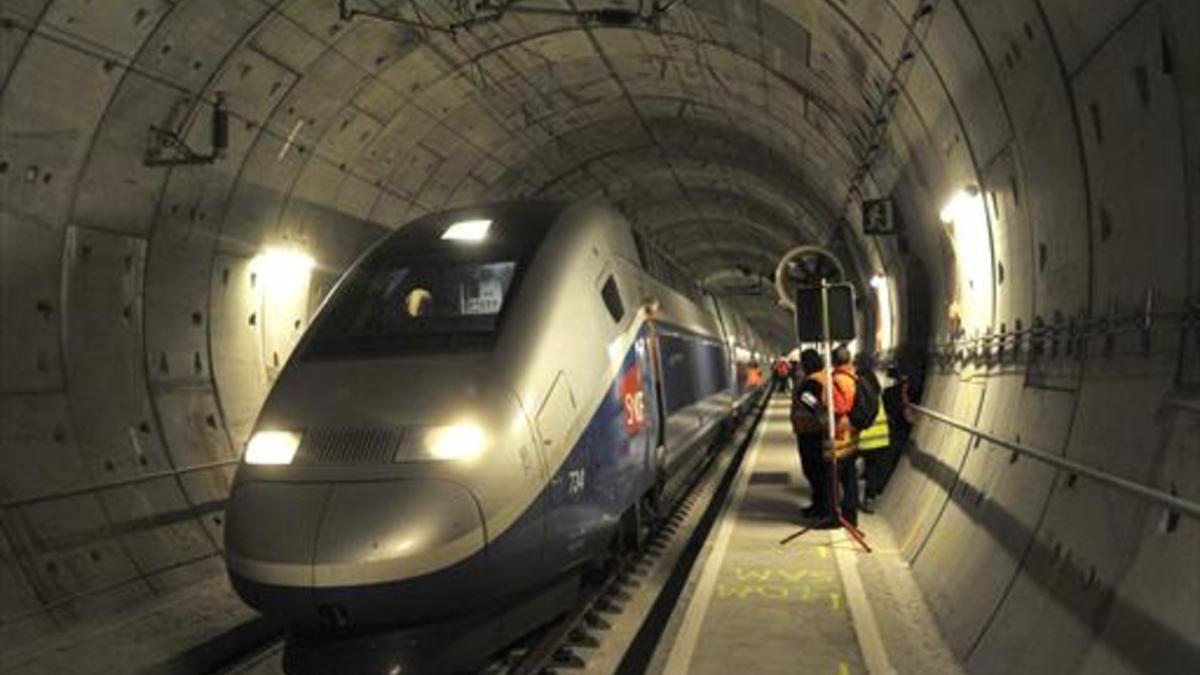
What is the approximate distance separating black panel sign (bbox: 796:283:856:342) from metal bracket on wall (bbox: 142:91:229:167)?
19.6 ft

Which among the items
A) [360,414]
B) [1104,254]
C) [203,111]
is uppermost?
[203,111]

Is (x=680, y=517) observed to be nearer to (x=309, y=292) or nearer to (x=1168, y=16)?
(x=309, y=292)

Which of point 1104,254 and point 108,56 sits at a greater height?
point 108,56

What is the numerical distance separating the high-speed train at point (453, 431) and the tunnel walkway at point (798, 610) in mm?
964

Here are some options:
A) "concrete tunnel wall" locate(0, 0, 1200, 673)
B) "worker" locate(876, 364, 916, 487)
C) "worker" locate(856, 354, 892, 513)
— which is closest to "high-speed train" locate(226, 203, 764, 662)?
"concrete tunnel wall" locate(0, 0, 1200, 673)

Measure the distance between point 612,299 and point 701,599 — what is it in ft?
8.16

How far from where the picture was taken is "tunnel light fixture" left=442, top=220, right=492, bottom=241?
8344 millimetres

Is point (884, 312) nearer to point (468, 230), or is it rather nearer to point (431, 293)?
point (468, 230)

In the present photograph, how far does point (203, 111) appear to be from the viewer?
10.9 metres

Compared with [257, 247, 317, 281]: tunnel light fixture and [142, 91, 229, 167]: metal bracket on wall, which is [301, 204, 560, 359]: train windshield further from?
[257, 247, 317, 281]: tunnel light fixture

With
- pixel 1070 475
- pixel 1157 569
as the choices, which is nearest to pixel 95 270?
pixel 1070 475

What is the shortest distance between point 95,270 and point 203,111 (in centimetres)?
193

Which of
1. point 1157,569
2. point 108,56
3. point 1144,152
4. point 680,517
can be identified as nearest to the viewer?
point 1157,569

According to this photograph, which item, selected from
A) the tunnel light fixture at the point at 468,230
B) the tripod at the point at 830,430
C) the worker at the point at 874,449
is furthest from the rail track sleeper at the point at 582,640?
the worker at the point at 874,449
